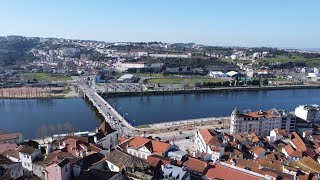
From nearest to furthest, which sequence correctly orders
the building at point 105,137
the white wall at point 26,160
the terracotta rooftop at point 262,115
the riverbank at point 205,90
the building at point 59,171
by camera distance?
the building at point 59,171
the white wall at point 26,160
the building at point 105,137
the terracotta rooftop at point 262,115
the riverbank at point 205,90

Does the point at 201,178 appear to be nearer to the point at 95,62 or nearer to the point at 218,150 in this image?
the point at 218,150

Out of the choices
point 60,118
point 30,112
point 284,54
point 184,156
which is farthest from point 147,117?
point 284,54

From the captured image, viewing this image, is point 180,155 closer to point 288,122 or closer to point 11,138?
point 11,138

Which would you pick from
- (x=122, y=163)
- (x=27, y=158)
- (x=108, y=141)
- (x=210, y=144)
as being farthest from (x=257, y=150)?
(x=27, y=158)

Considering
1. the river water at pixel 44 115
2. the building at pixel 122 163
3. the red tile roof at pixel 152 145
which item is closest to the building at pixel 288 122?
the red tile roof at pixel 152 145

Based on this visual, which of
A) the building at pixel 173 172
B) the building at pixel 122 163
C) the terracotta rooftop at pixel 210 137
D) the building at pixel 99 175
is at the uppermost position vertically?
the building at pixel 99 175

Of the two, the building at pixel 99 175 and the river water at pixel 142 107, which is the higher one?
the building at pixel 99 175

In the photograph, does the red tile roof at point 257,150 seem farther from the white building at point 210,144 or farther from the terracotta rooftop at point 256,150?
the white building at point 210,144
